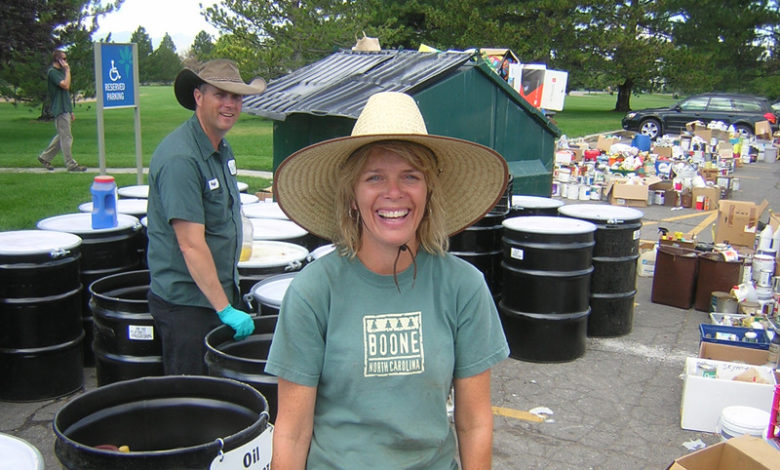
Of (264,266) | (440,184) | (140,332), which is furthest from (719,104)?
(440,184)

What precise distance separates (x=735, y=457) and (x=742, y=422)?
0.85m

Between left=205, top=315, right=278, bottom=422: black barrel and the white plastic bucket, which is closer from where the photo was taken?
left=205, top=315, right=278, bottom=422: black barrel

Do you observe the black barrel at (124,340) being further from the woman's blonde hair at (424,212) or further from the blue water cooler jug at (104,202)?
the woman's blonde hair at (424,212)

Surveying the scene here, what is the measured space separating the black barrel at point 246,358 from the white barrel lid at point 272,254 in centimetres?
79

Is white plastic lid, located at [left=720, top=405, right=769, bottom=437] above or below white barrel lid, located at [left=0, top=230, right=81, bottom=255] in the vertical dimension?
below

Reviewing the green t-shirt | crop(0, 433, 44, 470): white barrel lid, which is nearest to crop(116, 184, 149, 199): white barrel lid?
crop(0, 433, 44, 470): white barrel lid

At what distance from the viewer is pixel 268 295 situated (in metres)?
3.73

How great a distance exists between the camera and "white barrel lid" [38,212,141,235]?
16.6 ft

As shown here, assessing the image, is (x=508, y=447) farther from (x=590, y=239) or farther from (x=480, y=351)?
(x=480, y=351)

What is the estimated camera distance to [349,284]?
5.78 feet

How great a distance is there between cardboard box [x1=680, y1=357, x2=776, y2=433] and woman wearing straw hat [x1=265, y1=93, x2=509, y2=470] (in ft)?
11.2

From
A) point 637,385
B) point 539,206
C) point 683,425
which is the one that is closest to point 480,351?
point 683,425

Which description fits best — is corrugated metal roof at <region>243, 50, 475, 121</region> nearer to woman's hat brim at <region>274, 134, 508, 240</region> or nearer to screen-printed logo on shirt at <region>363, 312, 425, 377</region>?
woman's hat brim at <region>274, 134, 508, 240</region>

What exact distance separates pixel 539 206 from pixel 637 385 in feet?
6.31
